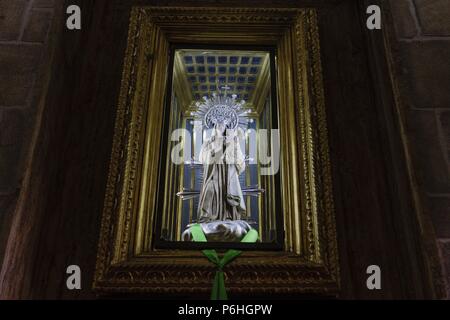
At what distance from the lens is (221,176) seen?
131 centimetres

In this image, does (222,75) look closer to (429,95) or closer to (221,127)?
(221,127)

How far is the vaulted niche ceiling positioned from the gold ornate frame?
46mm

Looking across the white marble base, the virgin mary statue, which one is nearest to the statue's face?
the virgin mary statue

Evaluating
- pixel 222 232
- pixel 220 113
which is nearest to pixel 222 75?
pixel 220 113

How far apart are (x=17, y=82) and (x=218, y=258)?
0.88 m

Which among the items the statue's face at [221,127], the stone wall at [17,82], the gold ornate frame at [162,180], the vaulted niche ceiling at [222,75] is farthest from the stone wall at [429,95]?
the stone wall at [17,82]

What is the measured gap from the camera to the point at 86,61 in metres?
1.38

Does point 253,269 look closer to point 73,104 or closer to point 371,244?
point 371,244

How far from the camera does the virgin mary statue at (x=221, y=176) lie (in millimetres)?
1246

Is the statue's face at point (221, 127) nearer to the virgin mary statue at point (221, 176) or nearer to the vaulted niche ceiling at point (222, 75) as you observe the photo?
the virgin mary statue at point (221, 176)

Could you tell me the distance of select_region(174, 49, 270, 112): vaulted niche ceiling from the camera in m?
1.40

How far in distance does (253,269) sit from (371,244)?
12.8 inches

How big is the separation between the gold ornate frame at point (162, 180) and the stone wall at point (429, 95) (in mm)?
289

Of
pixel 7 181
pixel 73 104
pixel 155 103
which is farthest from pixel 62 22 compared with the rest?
pixel 7 181
